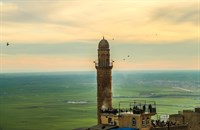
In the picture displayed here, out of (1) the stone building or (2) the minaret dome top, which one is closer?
(1) the stone building

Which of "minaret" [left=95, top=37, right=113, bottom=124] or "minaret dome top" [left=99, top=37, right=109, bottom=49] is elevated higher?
"minaret dome top" [left=99, top=37, right=109, bottom=49]

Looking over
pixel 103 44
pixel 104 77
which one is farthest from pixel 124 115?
Result: pixel 103 44

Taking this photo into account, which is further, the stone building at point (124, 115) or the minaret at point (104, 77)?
the minaret at point (104, 77)

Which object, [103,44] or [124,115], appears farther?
[103,44]

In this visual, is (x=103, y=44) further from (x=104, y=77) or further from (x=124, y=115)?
(x=124, y=115)

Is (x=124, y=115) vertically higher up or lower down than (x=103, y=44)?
lower down

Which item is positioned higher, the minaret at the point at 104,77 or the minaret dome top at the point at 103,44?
the minaret dome top at the point at 103,44

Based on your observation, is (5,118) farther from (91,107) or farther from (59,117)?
(91,107)

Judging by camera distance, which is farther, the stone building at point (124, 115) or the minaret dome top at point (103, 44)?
the minaret dome top at point (103, 44)
